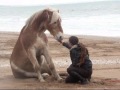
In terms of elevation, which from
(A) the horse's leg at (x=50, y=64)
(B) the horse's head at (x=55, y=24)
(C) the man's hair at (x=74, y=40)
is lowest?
(A) the horse's leg at (x=50, y=64)

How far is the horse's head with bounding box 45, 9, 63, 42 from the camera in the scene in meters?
9.85

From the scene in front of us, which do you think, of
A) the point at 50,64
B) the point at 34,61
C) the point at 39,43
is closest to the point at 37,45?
the point at 39,43

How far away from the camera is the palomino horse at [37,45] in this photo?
9930 millimetres

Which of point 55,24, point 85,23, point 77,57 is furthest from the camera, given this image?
point 85,23

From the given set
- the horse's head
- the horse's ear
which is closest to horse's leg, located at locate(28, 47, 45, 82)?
the horse's head

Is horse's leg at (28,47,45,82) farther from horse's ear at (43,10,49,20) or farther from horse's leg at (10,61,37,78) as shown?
horse's ear at (43,10,49,20)

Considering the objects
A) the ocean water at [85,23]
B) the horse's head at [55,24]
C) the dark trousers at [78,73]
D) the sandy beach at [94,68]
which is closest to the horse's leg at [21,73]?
the sandy beach at [94,68]

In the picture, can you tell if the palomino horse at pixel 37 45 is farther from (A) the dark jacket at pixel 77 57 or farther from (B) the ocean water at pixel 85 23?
(B) the ocean water at pixel 85 23

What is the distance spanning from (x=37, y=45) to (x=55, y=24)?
71cm

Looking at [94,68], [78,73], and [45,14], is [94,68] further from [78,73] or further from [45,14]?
[45,14]

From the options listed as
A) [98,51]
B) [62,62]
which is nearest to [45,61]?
[62,62]

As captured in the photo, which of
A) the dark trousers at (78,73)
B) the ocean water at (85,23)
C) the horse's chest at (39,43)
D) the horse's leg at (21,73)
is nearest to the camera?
the dark trousers at (78,73)

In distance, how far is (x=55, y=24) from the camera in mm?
9914

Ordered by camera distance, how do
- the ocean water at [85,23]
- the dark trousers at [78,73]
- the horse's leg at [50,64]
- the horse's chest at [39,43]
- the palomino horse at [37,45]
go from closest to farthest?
the dark trousers at [78,73]
the palomino horse at [37,45]
the horse's chest at [39,43]
the horse's leg at [50,64]
the ocean water at [85,23]
